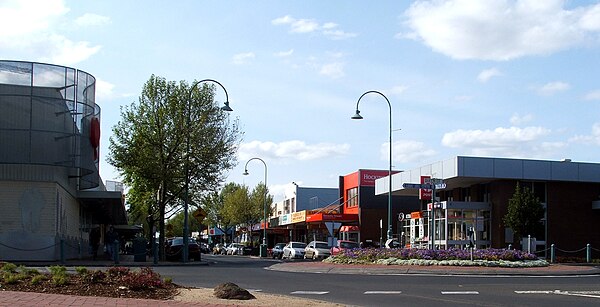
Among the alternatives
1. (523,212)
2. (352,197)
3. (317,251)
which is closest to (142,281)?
(523,212)

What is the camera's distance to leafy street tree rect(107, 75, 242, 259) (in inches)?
1662

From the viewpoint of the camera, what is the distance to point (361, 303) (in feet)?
52.0

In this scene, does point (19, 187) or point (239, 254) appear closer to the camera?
point (19, 187)

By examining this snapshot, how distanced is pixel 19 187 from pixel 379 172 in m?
41.4

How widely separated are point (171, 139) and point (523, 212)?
792 inches

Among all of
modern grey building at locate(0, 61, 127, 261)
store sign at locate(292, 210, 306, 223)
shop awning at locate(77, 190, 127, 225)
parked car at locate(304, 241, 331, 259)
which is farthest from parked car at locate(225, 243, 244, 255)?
modern grey building at locate(0, 61, 127, 261)

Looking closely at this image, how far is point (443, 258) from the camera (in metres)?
31.0

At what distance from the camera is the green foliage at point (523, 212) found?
4219cm

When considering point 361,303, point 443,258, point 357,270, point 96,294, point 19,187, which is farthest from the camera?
point 19,187

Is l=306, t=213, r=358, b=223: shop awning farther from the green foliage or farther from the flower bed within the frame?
the flower bed

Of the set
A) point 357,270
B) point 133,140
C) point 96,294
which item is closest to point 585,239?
point 357,270

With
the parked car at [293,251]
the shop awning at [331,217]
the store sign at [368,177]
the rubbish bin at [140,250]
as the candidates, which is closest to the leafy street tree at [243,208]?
the shop awning at [331,217]

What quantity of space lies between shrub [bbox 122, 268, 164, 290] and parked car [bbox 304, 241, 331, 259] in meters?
31.9

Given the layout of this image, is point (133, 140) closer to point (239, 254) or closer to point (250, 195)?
point (239, 254)
